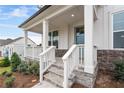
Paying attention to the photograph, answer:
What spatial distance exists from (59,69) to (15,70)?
15.5ft

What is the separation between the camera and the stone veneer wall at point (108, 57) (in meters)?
6.70

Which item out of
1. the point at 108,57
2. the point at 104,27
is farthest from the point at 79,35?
the point at 108,57

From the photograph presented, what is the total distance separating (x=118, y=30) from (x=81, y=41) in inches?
111

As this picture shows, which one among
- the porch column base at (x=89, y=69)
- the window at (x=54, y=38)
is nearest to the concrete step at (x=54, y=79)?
the porch column base at (x=89, y=69)

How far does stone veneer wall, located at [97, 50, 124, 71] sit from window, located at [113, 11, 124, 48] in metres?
0.62

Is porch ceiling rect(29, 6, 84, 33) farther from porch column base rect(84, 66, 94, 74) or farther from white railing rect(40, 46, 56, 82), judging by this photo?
porch column base rect(84, 66, 94, 74)

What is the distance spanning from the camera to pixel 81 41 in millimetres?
9633

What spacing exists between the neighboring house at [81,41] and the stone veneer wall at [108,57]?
5 cm

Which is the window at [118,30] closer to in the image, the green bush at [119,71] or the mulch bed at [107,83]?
the green bush at [119,71]

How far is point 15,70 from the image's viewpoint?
995cm

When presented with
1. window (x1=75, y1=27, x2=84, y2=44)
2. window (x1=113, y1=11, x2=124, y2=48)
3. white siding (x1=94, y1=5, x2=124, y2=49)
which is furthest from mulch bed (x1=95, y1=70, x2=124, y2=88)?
window (x1=75, y1=27, x2=84, y2=44)

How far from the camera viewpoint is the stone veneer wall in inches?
264
